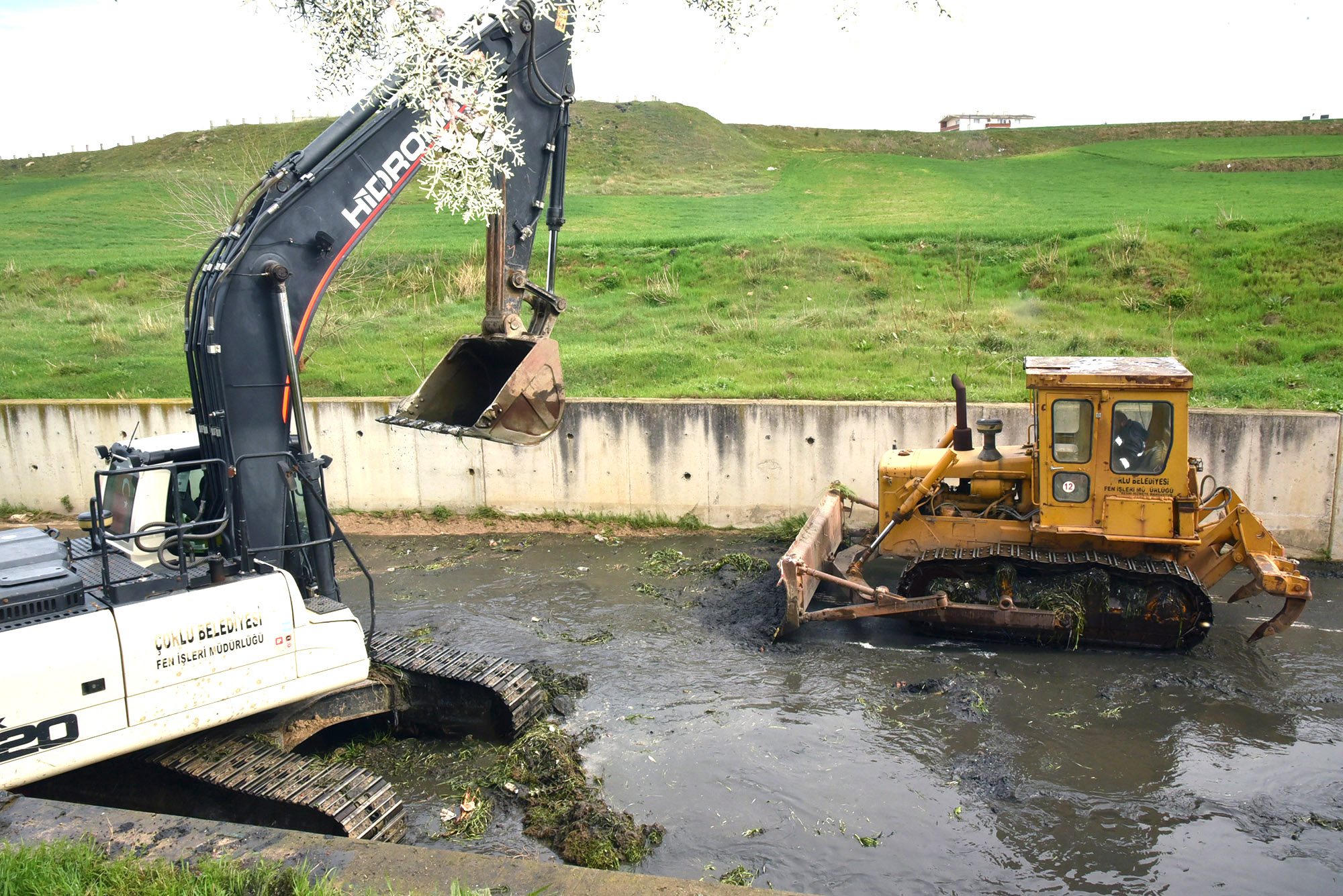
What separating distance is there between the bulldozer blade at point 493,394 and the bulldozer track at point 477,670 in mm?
1731

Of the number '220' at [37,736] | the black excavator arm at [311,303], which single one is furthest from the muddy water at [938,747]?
the black excavator arm at [311,303]

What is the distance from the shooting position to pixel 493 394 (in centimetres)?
736

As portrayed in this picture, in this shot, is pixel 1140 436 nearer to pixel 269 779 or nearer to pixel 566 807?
pixel 566 807

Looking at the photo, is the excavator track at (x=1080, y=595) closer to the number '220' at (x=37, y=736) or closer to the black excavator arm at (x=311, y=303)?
the black excavator arm at (x=311, y=303)

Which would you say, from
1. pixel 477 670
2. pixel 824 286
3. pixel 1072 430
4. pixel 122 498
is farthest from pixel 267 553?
pixel 824 286

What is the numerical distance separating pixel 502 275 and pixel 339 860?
417 centimetres

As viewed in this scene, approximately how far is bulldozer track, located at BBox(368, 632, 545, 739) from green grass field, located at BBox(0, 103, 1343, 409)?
6626 millimetres

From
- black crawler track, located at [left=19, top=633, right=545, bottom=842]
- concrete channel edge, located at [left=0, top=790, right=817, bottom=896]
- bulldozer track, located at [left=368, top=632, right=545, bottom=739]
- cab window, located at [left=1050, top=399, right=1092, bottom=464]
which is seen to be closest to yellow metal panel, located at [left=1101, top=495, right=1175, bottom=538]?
cab window, located at [left=1050, top=399, right=1092, bottom=464]

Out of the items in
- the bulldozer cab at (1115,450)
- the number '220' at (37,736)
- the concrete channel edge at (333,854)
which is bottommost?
the concrete channel edge at (333,854)

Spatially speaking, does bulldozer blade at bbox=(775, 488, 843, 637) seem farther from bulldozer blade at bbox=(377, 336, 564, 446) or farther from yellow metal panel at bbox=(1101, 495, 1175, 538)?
bulldozer blade at bbox=(377, 336, 564, 446)

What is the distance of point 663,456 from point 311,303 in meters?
6.82

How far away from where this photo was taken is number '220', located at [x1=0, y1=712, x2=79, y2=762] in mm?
4582

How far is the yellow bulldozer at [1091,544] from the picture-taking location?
308 inches

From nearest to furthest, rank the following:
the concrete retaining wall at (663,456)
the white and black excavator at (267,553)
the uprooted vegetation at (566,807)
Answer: the white and black excavator at (267,553)
the uprooted vegetation at (566,807)
the concrete retaining wall at (663,456)
